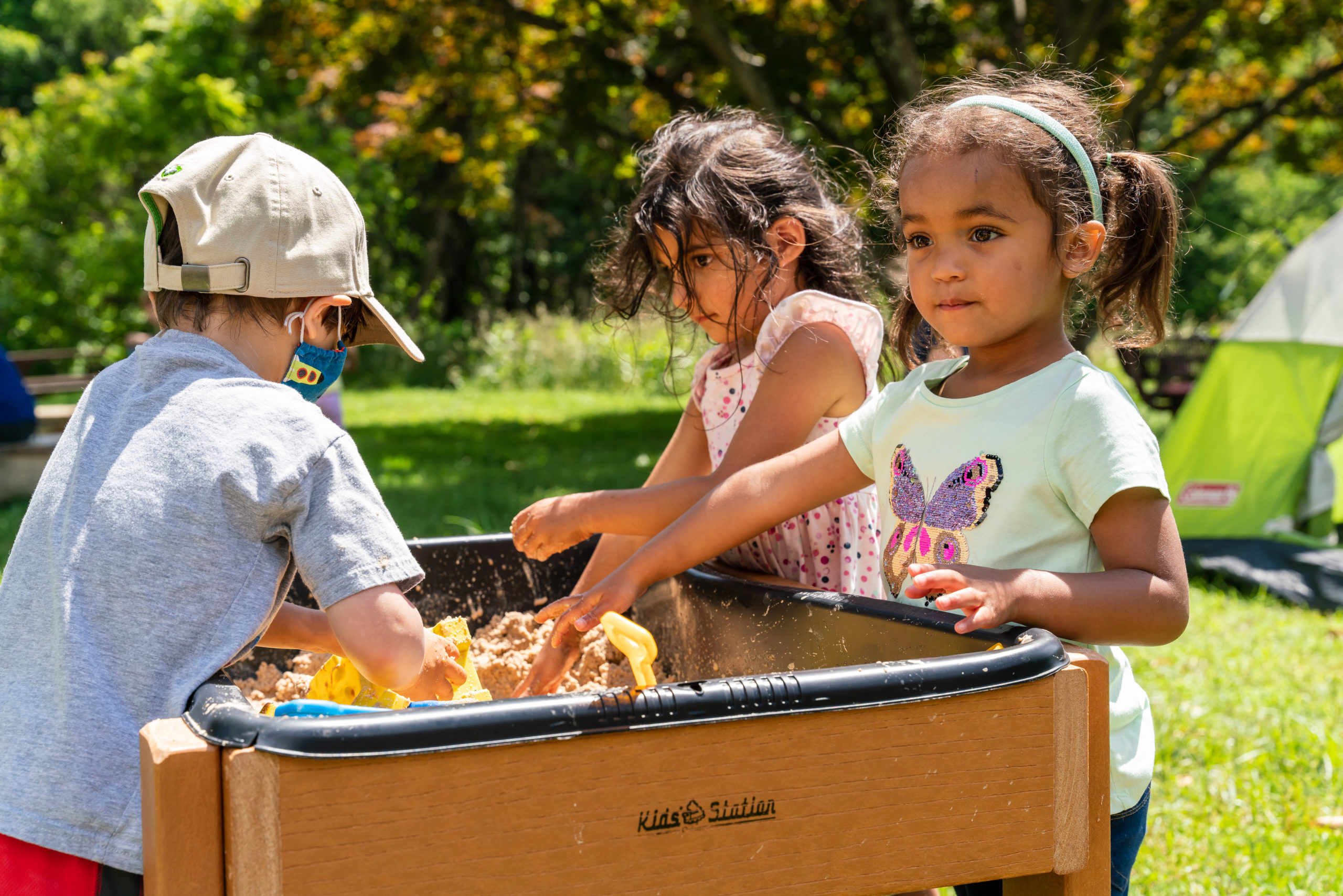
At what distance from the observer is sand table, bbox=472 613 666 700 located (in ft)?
6.31

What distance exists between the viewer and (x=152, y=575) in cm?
110

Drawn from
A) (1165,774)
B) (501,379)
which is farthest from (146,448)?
(501,379)

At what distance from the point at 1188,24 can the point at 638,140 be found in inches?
170

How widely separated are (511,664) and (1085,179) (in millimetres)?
1156

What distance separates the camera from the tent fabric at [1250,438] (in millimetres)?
4758

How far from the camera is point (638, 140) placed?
9.80m

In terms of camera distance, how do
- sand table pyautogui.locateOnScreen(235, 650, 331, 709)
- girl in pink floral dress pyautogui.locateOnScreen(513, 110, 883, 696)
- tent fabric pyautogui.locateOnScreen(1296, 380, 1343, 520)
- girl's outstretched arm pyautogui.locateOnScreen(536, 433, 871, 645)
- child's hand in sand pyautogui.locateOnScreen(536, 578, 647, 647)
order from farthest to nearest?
tent fabric pyautogui.locateOnScreen(1296, 380, 1343, 520), girl in pink floral dress pyautogui.locateOnScreen(513, 110, 883, 696), sand table pyautogui.locateOnScreen(235, 650, 331, 709), girl's outstretched arm pyautogui.locateOnScreen(536, 433, 871, 645), child's hand in sand pyautogui.locateOnScreen(536, 578, 647, 647)

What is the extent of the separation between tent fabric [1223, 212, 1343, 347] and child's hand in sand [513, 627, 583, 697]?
4.22 metres

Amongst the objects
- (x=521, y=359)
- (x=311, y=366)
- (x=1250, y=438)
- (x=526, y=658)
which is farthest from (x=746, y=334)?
(x=521, y=359)

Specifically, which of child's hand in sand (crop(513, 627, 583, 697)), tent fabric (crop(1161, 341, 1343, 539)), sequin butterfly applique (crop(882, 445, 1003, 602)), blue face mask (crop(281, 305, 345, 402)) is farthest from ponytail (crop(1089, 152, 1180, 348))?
tent fabric (crop(1161, 341, 1343, 539))

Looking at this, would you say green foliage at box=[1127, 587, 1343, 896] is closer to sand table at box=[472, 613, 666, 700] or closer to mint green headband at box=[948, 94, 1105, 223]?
sand table at box=[472, 613, 666, 700]

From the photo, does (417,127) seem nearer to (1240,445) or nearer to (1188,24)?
(1188,24)

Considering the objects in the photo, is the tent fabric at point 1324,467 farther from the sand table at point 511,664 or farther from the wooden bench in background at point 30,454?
the wooden bench in background at point 30,454

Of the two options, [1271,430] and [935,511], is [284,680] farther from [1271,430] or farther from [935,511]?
[1271,430]
